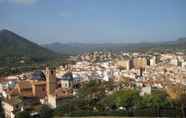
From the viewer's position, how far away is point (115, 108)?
2006cm

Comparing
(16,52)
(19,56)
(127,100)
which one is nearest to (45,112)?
(127,100)

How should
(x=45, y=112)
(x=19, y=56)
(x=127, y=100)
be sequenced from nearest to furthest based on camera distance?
(x=45, y=112) < (x=127, y=100) < (x=19, y=56)

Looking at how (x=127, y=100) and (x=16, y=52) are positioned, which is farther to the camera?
(x=16, y=52)

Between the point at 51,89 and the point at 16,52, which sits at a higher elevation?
the point at 16,52

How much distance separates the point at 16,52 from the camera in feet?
282

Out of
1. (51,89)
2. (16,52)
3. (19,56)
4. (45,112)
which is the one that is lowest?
(45,112)

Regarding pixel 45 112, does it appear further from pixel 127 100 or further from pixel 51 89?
pixel 51 89

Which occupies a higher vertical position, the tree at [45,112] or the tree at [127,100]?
the tree at [127,100]

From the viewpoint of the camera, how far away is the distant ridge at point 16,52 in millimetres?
70562

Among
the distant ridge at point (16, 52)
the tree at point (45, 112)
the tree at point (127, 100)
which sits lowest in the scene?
the tree at point (45, 112)

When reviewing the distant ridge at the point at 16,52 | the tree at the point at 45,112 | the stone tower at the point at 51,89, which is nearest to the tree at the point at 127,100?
the tree at the point at 45,112

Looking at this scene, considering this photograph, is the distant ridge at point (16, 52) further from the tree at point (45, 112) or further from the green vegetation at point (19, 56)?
the tree at point (45, 112)

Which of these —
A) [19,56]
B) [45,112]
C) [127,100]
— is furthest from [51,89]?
[19,56]

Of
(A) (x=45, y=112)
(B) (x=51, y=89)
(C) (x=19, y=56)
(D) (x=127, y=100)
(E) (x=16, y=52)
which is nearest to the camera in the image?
(A) (x=45, y=112)
